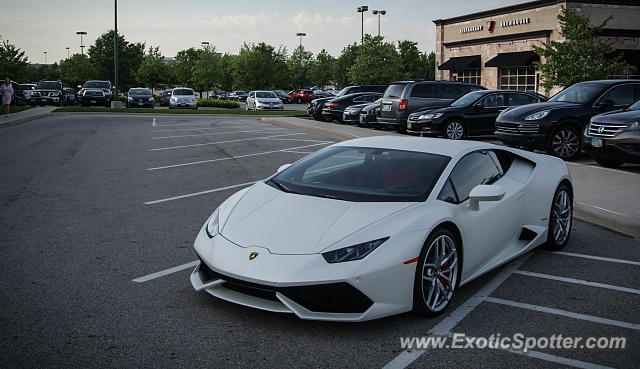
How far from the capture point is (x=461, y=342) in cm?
407

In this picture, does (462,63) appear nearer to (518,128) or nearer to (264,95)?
(264,95)

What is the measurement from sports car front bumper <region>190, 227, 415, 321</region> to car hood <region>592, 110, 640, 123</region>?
936 centimetres

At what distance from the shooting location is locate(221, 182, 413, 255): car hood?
432cm

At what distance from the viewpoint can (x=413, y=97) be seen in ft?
69.7

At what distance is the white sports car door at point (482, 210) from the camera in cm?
501

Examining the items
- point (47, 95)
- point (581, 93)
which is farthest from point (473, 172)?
point (47, 95)

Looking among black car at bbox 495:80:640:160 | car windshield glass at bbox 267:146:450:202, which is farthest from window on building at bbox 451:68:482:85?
car windshield glass at bbox 267:146:450:202

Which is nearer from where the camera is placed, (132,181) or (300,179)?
(300,179)

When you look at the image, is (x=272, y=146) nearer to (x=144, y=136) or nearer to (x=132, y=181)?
(x=144, y=136)

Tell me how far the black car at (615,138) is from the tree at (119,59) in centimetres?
6448

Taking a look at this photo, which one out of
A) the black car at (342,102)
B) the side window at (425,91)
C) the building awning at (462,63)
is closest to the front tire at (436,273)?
the side window at (425,91)

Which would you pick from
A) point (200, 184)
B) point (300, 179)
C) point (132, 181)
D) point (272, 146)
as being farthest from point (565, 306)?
point (272, 146)

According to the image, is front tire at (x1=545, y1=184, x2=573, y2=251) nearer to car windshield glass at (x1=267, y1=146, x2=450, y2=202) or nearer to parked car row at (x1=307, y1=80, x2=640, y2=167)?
car windshield glass at (x1=267, y1=146, x2=450, y2=202)

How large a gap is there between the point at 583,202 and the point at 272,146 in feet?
31.2
